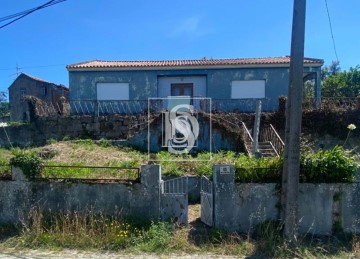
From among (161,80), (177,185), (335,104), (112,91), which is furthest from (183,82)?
(177,185)

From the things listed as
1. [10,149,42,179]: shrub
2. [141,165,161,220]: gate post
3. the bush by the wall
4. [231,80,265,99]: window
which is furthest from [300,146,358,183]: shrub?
[231,80,265,99]: window

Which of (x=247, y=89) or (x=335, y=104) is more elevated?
(x=247, y=89)

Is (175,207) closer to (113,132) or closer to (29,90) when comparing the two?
(113,132)

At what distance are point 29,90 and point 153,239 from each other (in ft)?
108

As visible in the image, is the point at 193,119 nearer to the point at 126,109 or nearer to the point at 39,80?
the point at 126,109

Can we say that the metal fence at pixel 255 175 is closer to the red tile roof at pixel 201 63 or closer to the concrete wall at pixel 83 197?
the concrete wall at pixel 83 197

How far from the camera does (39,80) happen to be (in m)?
33.0

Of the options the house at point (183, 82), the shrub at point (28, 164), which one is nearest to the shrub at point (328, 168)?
the shrub at point (28, 164)

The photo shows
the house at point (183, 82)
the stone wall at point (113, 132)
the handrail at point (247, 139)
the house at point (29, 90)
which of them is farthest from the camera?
the house at point (29, 90)

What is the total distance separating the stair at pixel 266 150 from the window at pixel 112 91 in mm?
9068

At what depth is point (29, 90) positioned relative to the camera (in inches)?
1330

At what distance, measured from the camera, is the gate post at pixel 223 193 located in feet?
19.5

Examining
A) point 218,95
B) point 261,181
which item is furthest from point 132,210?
point 218,95

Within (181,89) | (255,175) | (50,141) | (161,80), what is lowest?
(50,141)
